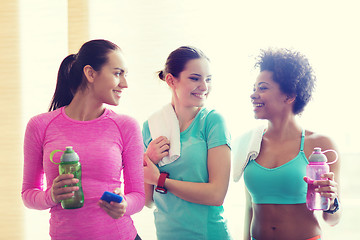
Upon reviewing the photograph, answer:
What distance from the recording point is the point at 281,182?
1565 mm

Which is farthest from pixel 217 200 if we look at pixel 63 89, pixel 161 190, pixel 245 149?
pixel 63 89

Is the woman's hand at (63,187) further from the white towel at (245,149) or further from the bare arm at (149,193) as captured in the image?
the white towel at (245,149)

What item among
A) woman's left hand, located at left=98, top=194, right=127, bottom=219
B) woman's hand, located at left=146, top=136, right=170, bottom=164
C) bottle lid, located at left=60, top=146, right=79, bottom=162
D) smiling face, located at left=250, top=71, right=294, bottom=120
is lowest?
woman's left hand, located at left=98, top=194, right=127, bottom=219

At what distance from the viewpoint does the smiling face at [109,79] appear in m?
1.33

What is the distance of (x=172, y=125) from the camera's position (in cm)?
155

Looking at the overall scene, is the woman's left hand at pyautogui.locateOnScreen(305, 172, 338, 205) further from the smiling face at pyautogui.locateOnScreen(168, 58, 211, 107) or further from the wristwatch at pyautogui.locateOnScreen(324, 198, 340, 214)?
the smiling face at pyautogui.locateOnScreen(168, 58, 211, 107)

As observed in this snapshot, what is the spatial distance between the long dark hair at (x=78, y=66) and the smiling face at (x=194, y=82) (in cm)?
29

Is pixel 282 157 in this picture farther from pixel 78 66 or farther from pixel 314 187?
pixel 78 66

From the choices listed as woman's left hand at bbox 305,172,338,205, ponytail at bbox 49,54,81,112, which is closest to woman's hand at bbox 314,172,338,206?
woman's left hand at bbox 305,172,338,205

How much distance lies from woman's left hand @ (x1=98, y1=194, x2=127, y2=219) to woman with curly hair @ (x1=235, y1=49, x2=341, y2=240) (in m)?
0.63

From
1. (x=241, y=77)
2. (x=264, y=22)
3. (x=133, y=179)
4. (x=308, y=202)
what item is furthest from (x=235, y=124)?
(x=133, y=179)

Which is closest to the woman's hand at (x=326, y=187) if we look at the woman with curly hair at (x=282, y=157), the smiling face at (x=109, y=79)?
Result: the woman with curly hair at (x=282, y=157)

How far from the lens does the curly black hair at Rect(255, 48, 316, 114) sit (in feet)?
5.35

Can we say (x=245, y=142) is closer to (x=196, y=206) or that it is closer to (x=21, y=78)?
(x=196, y=206)
